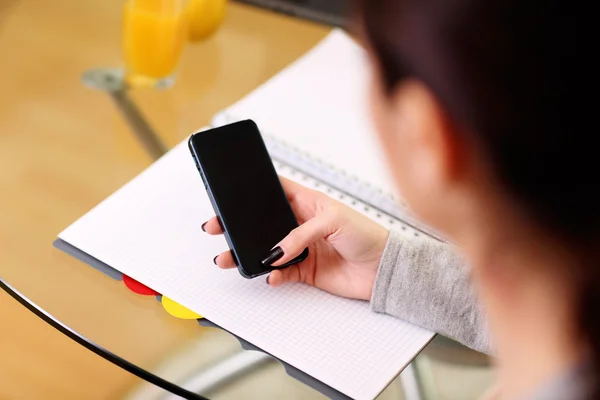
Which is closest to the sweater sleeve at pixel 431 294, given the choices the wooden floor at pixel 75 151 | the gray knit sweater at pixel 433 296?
the gray knit sweater at pixel 433 296

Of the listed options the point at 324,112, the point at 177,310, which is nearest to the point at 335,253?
the point at 177,310

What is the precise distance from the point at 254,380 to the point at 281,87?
1.56 feet

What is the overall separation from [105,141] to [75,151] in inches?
1.6

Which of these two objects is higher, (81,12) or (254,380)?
(81,12)

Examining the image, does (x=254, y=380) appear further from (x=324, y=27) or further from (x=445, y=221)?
(x=324, y=27)

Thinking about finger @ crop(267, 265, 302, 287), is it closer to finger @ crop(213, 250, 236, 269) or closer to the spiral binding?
finger @ crop(213, 250, 236, 269)

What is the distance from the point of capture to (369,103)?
51 cm

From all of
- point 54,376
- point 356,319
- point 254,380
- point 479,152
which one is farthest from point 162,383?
point 479,152

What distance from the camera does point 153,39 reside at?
109 centimetres

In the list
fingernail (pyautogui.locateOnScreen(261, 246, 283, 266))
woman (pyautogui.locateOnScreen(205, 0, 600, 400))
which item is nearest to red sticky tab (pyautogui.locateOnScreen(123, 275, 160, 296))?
fingernail (pyautogui.locateOnScreen(261, 246, 283, 266))

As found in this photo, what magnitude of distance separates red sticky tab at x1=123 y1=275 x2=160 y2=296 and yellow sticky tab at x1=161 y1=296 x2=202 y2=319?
0.05ft

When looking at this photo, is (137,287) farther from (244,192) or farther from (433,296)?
(433,296)

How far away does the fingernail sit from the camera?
805mm

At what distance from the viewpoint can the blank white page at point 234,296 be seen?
756mm
